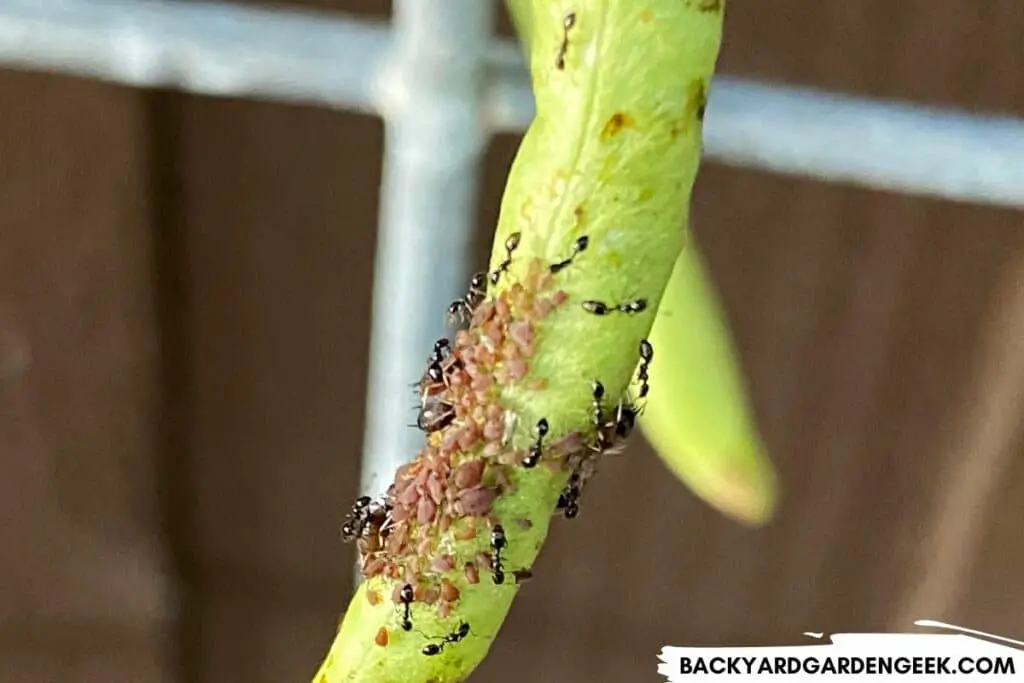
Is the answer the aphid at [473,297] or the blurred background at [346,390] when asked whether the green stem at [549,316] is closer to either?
the aphid at [473,297]

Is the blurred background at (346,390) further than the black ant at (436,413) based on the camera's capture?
Yes

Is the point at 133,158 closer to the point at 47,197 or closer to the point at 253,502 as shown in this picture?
the point at 47,197

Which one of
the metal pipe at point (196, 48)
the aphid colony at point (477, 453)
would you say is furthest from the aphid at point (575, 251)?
the metal pipe at point (196, 48)

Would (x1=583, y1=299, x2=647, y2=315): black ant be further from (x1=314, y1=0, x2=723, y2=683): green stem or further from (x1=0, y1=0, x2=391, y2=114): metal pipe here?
(x1=0, y1=0, x2=391, y2=114): metal pipe

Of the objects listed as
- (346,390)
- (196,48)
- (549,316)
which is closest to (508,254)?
(549,316)

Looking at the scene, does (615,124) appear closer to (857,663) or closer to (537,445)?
(537,445)

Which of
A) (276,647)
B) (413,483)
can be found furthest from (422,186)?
(276,647)

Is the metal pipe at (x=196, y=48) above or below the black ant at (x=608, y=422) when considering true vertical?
above
